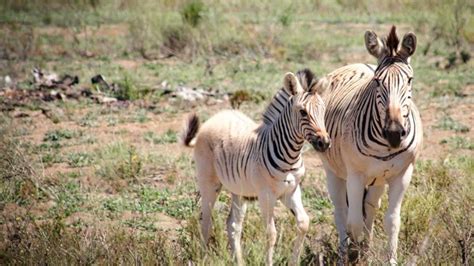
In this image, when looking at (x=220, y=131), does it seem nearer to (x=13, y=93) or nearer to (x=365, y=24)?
(x=13, y=93)

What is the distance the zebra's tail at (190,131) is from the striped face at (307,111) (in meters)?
1.33

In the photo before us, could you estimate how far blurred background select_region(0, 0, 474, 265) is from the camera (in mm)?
6941

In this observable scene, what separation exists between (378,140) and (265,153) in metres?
0.96

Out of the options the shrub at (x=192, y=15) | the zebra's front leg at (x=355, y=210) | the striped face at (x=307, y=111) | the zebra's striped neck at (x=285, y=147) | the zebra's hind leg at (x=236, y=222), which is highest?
the striped face at (x=307, y=111)

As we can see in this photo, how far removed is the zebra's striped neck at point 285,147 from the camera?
21.8ft

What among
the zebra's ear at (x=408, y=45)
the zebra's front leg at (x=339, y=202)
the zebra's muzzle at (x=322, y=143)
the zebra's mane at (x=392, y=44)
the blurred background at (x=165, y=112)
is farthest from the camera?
the zebra's front leg at (x=339, y=202)

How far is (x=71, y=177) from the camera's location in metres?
10.2

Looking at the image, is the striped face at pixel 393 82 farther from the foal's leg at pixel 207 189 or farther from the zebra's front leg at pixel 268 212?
the foal's leg at pixel 207 189

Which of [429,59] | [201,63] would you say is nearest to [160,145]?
[201,63]

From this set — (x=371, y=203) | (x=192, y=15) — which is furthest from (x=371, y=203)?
(x=192, y=15)

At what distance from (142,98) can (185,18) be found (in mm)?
6862

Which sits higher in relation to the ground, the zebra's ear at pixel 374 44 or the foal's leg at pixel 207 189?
the zebra's ear at pixel 374 44

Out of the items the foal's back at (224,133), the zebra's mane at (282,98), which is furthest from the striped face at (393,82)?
the foal's back at (224,133)

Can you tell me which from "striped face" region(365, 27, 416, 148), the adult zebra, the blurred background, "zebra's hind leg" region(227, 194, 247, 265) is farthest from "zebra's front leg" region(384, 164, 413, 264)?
"zebra's hind leg" region(227, 194, 247, 265)
